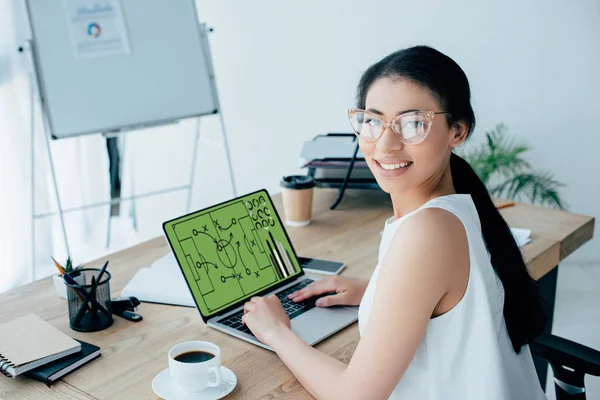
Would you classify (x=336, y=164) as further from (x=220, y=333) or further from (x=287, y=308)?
(x=220, y=333)

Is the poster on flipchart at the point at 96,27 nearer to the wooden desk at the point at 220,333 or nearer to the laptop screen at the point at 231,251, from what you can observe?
the wooden desk at the point at 220,333

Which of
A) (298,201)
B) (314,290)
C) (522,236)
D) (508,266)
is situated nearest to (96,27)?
(298,201)

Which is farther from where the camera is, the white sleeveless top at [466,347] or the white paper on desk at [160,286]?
the white paper on desk at [160,286]

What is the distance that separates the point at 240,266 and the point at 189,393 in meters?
0.39

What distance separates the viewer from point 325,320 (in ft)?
4.41

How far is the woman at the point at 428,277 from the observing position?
3.29ft

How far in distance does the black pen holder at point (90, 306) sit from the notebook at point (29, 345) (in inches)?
2.4

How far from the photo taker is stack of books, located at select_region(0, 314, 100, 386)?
1143 millimetres

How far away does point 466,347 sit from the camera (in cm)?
105

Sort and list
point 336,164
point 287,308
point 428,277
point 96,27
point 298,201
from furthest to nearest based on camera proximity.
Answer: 1. point 96,27
2. point 336,164
3. point 298,201
4. point 287,308
5. point 428,277

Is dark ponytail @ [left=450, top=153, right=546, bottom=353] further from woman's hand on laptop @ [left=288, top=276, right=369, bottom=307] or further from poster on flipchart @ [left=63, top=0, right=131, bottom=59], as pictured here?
poster on flipchart @ [left=63, top=0, right=131, bottom=59]

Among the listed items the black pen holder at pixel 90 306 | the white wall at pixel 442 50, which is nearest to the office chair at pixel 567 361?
the black pen holder at pixel 90 306

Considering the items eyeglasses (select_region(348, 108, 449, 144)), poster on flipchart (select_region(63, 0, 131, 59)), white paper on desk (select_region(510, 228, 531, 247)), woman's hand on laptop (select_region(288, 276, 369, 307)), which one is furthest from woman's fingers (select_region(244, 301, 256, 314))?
poster on flipchart (select_region(63, 0, 131, 59))

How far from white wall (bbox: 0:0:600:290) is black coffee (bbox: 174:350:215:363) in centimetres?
238
